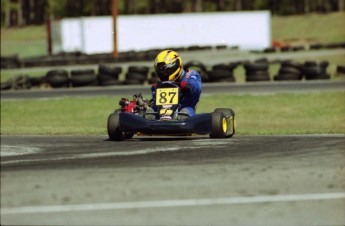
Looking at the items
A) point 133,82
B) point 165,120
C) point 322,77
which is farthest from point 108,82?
point 165,120

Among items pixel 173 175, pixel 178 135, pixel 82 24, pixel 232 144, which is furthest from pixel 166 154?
pixel 82 24

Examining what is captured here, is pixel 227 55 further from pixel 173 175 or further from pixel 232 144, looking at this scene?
pixel 173 175

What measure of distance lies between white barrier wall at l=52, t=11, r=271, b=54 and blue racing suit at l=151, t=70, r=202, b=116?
1413 inches

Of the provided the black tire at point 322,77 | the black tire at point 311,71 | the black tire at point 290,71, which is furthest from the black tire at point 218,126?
the black tire at point 322,77

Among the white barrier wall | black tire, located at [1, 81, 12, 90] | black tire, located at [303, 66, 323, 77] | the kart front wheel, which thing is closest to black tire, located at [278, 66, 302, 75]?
black tire, located at [303, 66, 323, 77]

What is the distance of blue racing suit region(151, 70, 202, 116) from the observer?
33.7ft

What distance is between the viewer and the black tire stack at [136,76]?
2827 centimetres

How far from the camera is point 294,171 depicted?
5.70m

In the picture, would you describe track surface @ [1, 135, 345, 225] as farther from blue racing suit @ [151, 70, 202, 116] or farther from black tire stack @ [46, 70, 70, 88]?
black tire stack @ [46, 70, 70, 88]

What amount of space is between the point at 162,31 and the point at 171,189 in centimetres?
4401

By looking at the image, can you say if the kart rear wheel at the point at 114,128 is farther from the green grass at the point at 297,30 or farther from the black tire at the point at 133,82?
the green grass at the point at 297,30

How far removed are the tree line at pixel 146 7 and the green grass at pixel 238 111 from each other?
74.5 m

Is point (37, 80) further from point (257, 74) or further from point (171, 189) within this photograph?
point (171, 189)

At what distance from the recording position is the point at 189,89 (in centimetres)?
1030
